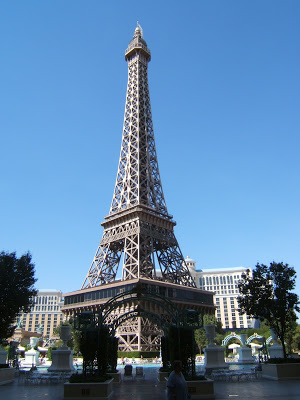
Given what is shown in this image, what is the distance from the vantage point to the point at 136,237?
6119 cm

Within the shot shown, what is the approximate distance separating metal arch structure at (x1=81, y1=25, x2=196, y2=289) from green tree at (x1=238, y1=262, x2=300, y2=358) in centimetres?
2936

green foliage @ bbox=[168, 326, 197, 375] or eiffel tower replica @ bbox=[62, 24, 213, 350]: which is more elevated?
eiffel tower replica @ bbox=[62, 24, 213, 350]

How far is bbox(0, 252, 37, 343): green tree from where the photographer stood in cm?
2756

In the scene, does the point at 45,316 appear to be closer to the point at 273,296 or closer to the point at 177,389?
the point at 273,296

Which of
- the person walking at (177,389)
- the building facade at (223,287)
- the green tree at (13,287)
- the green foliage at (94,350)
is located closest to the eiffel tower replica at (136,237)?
the green tree at (13,287)

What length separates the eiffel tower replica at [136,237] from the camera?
5388 cm

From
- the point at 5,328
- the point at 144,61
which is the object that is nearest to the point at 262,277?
the point at 5,328

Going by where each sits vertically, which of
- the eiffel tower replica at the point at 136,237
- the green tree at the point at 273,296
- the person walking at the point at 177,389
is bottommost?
the person walking at the point at 177,389

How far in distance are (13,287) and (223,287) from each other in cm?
14419

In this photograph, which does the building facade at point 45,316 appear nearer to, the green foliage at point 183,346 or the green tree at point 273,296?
the green tree at point 273,296

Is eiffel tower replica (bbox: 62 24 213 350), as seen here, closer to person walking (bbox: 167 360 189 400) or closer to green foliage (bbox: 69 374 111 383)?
green foliage (bbox: 69 374 111 383)

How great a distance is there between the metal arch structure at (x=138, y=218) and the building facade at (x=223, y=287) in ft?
308

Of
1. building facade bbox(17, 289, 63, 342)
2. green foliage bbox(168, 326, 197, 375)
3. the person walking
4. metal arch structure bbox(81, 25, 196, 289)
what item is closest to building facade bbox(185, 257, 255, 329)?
building facade bbox(17, 289, 63, 342)

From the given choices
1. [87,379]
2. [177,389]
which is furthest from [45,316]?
[177,389]
